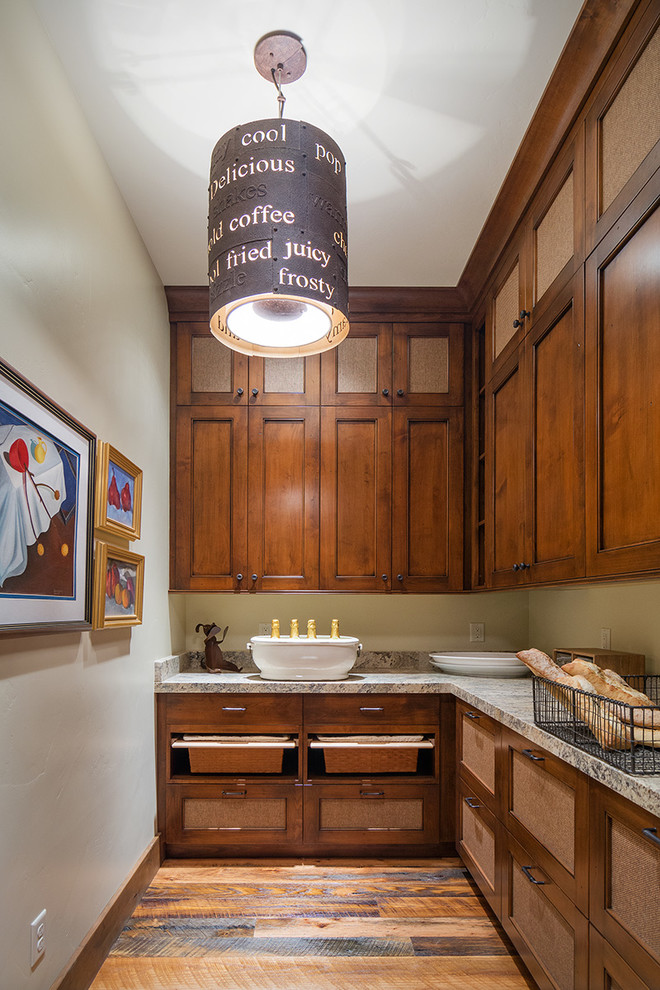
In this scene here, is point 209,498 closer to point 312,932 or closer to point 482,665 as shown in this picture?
point 482,665

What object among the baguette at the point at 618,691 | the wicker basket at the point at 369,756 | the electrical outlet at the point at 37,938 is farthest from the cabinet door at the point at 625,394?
the electrical outlet at the point at 37,938

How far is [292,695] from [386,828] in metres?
0.72

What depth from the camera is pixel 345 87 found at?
7.01 feet

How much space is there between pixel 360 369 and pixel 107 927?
2.62 meters

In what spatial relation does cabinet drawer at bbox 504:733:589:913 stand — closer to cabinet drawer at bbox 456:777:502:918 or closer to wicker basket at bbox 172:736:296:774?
cabinet drawer at bbox 456:777:502:918

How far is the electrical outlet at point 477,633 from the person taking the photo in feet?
12.6

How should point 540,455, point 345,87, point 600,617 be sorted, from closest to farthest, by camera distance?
point 345,87 < point 540,455 < point 600,617

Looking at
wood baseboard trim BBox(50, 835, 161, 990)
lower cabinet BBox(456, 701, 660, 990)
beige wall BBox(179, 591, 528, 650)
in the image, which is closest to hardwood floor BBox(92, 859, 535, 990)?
wood baseboard trim BBox(50, 835, 161, 990)

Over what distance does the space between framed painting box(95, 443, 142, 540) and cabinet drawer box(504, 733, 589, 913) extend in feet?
4.86

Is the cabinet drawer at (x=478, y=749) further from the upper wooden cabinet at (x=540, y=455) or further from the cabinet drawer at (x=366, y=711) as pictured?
the upper wooden cabinet at (x=540, y=455)

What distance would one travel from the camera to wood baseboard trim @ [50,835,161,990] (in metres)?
1.98

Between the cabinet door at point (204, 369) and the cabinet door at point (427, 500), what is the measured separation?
0.84m

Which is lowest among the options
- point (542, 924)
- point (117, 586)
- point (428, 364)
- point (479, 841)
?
point (479, 841)

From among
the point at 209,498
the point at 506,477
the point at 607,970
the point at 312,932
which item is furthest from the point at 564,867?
the point at 209,498
